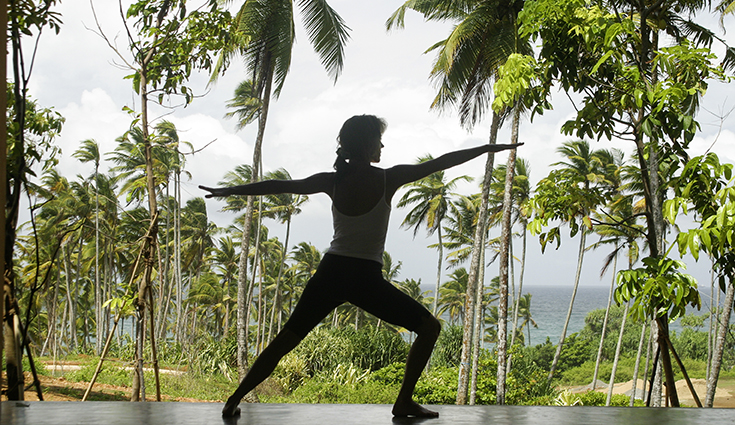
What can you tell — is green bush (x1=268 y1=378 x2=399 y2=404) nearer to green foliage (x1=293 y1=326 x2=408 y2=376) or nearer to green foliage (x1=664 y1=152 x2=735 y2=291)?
green foliage (x1=293 y1=326 x2=408 y2=376)

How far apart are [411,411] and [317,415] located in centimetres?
31

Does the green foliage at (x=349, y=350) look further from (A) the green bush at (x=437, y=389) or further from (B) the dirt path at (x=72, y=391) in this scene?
(B) the dirt path at (x=72, y=391)

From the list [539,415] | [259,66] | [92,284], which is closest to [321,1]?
[259,66]

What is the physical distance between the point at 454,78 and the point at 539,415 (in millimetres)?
11620

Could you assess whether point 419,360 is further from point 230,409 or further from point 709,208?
point 709,208

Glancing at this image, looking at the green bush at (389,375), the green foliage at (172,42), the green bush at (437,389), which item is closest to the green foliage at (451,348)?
the green bush at (437,389)

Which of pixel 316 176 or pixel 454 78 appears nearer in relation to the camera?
pixel 316 176

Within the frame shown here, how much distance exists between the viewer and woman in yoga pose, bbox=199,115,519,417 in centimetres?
159

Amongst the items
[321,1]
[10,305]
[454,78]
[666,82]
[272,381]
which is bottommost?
[272,381]

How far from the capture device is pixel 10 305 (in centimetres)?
201

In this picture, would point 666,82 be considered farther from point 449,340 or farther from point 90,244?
point 90,244

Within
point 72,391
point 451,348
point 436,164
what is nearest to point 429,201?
point 451,348

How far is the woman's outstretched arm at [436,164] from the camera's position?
1.68m

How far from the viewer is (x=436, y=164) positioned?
1685mm
